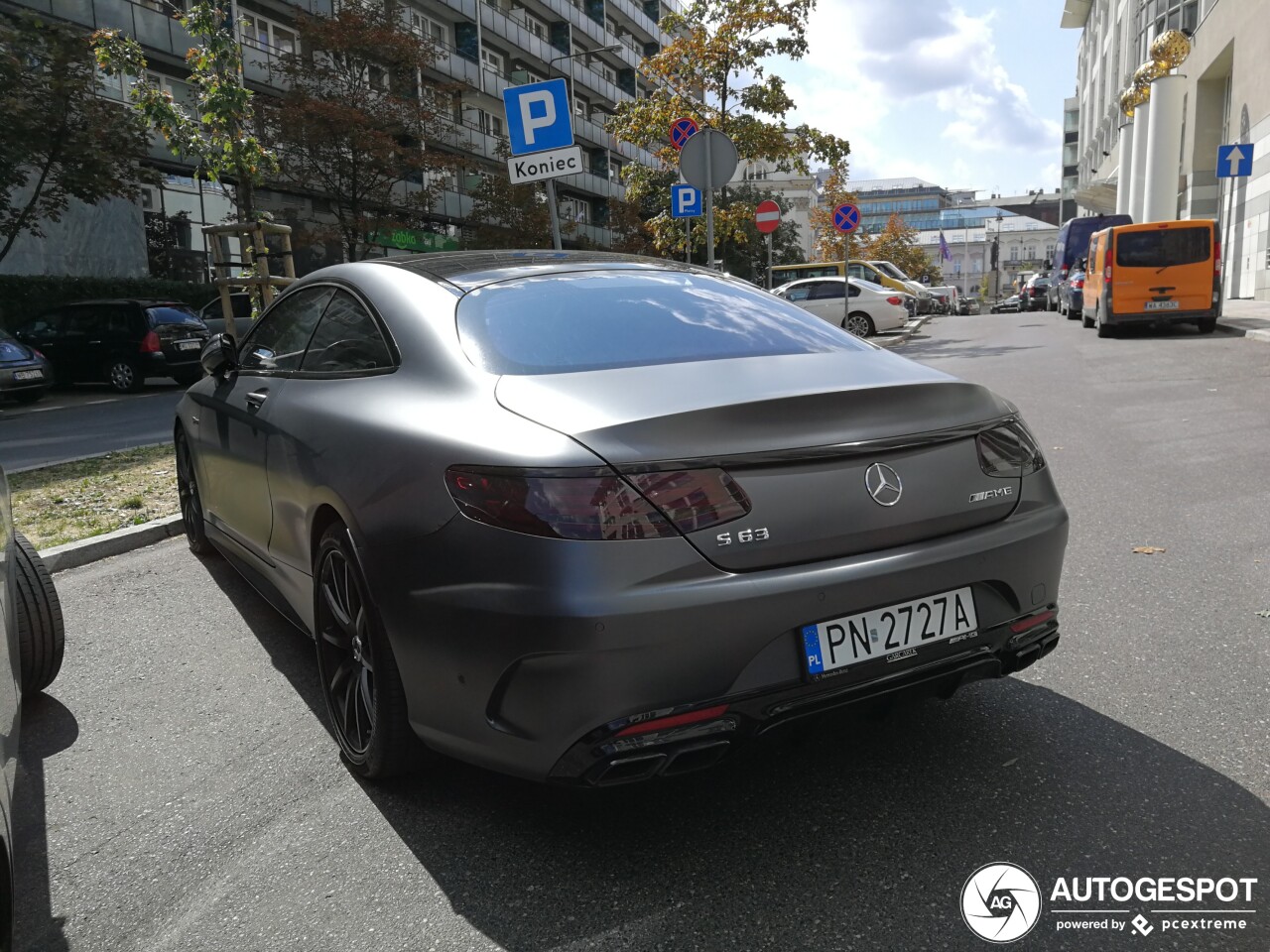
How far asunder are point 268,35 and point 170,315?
60.3 ft

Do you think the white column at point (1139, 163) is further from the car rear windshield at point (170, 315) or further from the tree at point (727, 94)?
the car rear windshield at point (170, 315)

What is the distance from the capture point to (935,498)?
97.8 inches

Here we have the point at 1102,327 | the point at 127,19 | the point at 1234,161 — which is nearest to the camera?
the point at 1102,327

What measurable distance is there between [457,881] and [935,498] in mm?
1437

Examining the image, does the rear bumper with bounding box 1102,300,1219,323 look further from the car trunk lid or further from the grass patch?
the car trunk lid

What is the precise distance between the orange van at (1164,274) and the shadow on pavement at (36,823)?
17.6 m

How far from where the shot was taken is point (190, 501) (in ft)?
17.8

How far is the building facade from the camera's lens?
30484 millimetres

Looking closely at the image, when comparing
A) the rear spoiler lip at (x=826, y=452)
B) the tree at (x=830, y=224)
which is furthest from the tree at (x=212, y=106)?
the tree at (x=830, y=224)

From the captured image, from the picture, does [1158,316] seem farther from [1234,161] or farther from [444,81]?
[444,81]

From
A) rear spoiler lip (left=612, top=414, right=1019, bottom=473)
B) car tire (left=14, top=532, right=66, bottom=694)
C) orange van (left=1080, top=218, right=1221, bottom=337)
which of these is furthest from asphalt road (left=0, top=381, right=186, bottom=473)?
orange van (left=1080, top=218, right=1221, bottom=337)

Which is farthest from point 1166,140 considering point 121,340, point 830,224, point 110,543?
point 110,543

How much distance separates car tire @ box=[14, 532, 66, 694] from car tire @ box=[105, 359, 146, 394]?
49.7 ft

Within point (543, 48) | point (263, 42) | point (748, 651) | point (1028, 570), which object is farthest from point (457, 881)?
point (543, 48)
